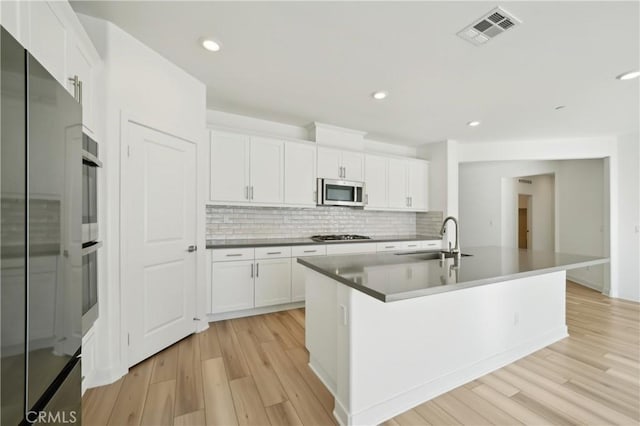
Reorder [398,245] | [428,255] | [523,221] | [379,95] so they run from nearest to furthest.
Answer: [428,255] < [379,95] < [398,245] < [523,221]

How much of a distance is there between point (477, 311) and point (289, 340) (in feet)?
5.51

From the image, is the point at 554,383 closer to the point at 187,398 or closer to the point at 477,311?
the point at 477,311

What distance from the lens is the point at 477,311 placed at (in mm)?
2027

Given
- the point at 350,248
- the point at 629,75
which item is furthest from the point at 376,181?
the point at 629,75

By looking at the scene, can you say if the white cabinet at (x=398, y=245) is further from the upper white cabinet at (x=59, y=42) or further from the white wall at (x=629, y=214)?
the upper white cabinet at (x=59, y=42)

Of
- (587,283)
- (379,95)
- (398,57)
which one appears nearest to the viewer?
(398,57)

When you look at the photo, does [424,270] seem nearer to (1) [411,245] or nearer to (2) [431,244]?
(1) [411,245]

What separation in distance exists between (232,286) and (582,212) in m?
6.21

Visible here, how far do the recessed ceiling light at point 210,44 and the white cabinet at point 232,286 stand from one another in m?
2.08

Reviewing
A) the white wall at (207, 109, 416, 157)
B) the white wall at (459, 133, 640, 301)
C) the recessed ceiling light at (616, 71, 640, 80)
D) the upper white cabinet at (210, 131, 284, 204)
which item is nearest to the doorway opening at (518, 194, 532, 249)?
the white wall at (459, 133, 640, 301)

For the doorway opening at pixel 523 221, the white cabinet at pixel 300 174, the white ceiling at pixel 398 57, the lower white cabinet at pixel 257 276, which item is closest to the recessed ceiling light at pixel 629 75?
the white ceiling at pixel 398 57

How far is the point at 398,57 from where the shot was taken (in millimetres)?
2262

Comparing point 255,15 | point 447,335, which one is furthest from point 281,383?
point 255,15

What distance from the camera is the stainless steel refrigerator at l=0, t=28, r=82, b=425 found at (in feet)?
2.02
